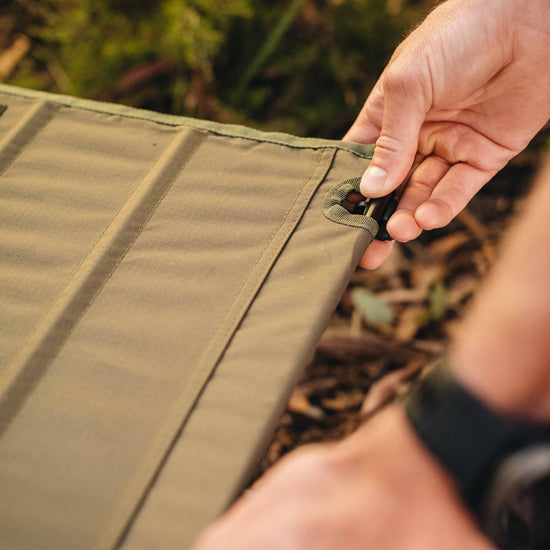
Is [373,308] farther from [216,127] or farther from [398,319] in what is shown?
[216,127]

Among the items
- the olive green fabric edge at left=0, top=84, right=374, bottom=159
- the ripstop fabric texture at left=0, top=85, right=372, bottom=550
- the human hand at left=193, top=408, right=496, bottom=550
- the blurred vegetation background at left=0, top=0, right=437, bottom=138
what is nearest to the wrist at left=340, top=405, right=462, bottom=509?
the human hand at left=193, top=408, right=496, bottom=550

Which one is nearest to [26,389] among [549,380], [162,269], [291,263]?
[162,269]

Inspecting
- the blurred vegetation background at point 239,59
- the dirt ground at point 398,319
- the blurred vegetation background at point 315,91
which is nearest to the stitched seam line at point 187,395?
the dirt ground at point 398,319

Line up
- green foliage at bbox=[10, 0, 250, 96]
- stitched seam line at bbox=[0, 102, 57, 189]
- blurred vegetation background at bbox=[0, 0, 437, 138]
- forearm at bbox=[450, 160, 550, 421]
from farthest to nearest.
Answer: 1. blurred vegetation background at bbox=[0, 0, 437, 138]
2. green foliage at bbox=[10, 0, 250, 96]
3. stitched seam line at bbox=[0, 102, 57, 189]
4. forearm at bbox=[450, 160, 550, 421]

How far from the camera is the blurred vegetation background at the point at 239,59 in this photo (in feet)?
6.15

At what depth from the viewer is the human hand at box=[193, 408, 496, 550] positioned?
20.9 inches

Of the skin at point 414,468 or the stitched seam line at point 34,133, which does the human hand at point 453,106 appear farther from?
the stitched seam line at point 34,133

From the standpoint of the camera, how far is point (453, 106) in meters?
1.13

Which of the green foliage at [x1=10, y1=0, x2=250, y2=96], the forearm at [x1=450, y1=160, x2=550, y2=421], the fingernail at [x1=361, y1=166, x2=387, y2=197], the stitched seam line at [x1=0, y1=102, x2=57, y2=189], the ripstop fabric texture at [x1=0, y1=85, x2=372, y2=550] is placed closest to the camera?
the forearm at [x1=450, y1=160, x2=550, y2=421]

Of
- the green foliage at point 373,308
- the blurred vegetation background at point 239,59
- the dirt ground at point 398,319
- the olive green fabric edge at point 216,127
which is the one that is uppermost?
the olive green fabric edge at point 216,127

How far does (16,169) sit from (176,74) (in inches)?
50.0

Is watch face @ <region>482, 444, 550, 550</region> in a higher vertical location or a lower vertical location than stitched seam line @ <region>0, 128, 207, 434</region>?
lower

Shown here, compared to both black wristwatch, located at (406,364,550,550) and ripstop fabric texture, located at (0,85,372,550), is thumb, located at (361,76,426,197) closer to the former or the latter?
ripstop fabric texture, located at (0,85,372,550)

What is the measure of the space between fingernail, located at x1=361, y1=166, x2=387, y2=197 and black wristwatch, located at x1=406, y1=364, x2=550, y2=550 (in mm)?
413
